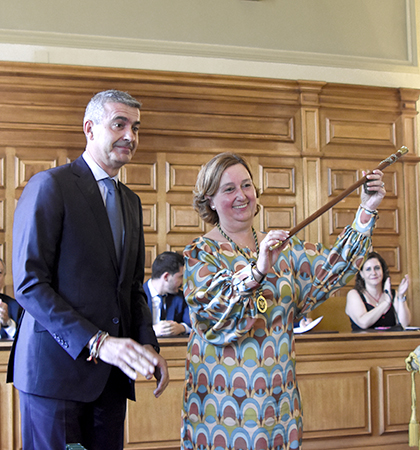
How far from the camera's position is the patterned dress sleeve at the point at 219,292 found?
1814 mm

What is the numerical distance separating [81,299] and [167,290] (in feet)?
9.79

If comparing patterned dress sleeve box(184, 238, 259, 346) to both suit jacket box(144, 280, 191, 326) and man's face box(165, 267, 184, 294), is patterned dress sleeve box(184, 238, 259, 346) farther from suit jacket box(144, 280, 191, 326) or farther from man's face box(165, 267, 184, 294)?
suit jacket box(144, 280, 191, 326)

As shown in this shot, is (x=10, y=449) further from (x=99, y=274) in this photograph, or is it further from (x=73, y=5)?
(x=73, y=5)

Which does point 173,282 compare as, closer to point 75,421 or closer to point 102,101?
point 102,101

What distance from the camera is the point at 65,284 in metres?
1.73

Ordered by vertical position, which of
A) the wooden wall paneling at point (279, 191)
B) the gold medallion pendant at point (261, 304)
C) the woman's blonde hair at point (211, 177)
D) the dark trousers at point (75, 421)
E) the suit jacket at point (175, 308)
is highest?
the wooden wall paneling at point (279, 191)

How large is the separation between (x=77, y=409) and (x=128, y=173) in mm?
4531

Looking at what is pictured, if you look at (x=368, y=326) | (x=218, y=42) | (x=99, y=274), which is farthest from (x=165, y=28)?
(x=99, y=274)

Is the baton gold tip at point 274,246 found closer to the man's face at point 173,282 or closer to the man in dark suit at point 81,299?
the man in dark suit at point 81,299

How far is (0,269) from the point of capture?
496 centimetres

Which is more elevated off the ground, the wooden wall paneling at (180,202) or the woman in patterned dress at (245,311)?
the wooden wall paneling at (180,202)

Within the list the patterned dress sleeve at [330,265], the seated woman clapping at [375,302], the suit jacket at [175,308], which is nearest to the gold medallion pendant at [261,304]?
the patterned dress sleeve at [330,265]

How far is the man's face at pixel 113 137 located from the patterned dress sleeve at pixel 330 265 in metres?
0.68

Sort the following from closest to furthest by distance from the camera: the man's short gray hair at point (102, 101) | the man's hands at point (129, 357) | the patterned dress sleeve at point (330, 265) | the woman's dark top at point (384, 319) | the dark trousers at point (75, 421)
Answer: the man's hands at point (129, 357), the dark trousers at point (75, 421), the man's short gray hair at point (102, 101), the patterned dress sleeve at point (330, 265), the woman's dark top at point (384, 319)
